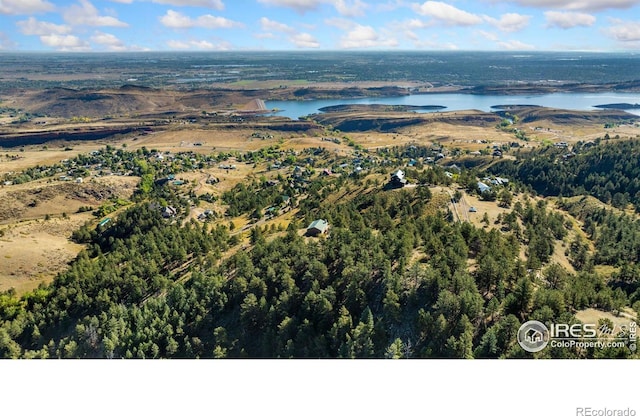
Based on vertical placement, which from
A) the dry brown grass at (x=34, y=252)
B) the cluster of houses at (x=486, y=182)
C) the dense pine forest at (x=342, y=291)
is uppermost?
the cluster of houses at (x=486, y=182)

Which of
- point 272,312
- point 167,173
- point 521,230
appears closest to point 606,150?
point 521,230

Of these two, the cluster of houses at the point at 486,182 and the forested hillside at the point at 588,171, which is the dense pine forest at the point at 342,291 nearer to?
the cluster of houses at the point at 486,182

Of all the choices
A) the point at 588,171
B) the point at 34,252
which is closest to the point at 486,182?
the point at 588,171

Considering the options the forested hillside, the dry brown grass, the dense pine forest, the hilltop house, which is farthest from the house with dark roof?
the forested hillside

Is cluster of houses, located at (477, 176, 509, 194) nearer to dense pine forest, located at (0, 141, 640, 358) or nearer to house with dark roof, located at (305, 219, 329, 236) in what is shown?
dense pine forest, located at (0, 141, 640, 358)

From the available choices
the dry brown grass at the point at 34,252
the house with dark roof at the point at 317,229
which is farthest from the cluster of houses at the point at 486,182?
the dry brown grass at the point at 34,252

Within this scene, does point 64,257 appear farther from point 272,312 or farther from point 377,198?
point 377,198

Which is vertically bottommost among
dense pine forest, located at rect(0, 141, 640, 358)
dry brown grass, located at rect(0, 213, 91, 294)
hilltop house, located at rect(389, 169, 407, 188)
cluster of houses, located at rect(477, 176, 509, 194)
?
dry brown grass, located at rect(0, 213, 91, 294)

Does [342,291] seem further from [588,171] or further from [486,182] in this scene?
[588,171]
